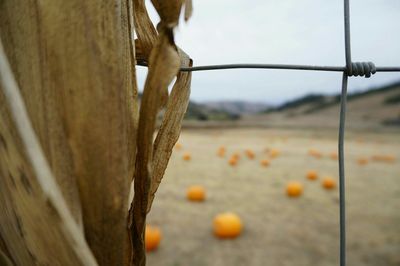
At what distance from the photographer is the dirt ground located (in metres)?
1.91

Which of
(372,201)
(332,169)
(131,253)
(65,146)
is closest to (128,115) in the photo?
(65,146)

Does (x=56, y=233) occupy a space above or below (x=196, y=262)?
above

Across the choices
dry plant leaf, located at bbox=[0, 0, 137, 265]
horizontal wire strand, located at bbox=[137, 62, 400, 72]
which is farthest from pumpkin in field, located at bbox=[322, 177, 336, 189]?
dry plant leaf, located at bbox=[0, 0, 137, 265]

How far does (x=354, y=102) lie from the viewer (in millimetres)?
14375

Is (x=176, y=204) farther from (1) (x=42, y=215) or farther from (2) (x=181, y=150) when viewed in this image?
(2) (x=181, y=150)

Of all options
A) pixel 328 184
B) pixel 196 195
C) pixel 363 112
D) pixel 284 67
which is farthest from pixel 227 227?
pixel 363 112

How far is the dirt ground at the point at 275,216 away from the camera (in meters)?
1.91

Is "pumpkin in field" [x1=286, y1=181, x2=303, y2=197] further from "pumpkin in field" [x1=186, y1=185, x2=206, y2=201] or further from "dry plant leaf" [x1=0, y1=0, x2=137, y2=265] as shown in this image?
"dry plant leaf" [x1=0, y1=0, x2=137, y2=265]

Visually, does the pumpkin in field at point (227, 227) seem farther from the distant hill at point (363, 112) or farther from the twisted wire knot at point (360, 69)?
the distant hill at point (363, 112)

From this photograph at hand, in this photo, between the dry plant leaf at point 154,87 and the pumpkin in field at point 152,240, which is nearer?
the dry plant leaf at point 154,87

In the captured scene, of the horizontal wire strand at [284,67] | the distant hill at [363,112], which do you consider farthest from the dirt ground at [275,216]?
the distant hill at [363,112]

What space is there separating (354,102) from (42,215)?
1599 centimetres

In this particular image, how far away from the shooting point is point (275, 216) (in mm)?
2531

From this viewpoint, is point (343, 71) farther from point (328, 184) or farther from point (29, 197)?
point (328, 184)
